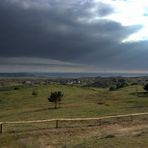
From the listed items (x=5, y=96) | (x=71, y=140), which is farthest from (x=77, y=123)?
(x=5, y=96)

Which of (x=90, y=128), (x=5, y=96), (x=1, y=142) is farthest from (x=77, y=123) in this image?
(x=5, y=96)

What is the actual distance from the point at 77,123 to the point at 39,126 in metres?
3.88

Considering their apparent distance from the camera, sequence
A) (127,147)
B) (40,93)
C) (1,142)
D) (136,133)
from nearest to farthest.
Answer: (127,147) → (1,142) → (136,133) → (40,93)

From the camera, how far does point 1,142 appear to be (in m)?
23.1

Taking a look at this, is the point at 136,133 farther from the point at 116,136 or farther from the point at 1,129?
the point at 1,129

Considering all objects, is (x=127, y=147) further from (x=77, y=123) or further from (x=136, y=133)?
(x=77, y=123)

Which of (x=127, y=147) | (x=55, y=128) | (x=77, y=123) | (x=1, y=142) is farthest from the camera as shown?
(x=77, y=123)

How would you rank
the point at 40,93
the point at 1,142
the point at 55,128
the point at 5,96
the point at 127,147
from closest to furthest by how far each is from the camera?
the point at 127,147 → the point at 1,142 → the point at 55,128 → the point at 5,96 → the point at 40,93

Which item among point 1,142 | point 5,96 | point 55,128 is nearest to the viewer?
point 1,142

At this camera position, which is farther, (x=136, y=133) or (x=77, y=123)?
(x=77, y=123)

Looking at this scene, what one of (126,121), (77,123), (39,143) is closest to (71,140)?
(39,143)

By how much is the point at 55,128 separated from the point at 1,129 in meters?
4.59

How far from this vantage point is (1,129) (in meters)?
26.5

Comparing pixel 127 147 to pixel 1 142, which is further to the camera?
pixel 1 142
